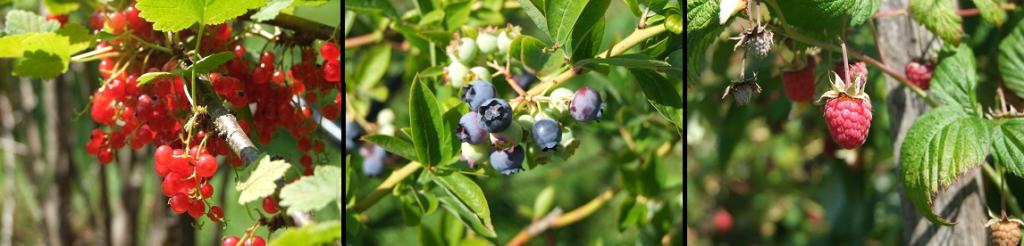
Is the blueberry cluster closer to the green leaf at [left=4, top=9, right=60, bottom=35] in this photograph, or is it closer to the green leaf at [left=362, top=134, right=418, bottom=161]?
the green leaf at [left=362, top=134, right=418, bottom=161]

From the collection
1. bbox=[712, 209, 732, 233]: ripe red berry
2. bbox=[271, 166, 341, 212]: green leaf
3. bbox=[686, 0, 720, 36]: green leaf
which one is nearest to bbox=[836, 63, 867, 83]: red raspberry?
bbox=[686, 0, 720, 36]: green leaf

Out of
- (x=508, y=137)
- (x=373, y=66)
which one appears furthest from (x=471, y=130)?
(x=373, y=66)

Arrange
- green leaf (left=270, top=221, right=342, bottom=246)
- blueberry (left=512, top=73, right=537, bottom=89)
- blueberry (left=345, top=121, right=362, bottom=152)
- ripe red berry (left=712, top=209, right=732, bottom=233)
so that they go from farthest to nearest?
ripe red berry (left=712, top=209, right=732, bottom=233)
blueberry (left=345, top=121, right=362, bottom=152)
blueberry (left=512, top=73, right=537, bottom=89)
green leaf (left=270, top=221, right=342, bottom=246)

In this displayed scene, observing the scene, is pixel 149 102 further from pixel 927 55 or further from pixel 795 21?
pixel 927 55

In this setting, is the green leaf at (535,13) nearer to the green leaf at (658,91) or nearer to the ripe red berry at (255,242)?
the green leaf at (658,91)

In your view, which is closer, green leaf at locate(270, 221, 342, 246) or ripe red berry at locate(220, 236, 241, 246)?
green leaf at locate(270, 221, 342, 246)

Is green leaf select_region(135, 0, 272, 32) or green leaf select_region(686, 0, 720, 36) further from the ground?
green leaf select_region(686, 0, 720, 36)

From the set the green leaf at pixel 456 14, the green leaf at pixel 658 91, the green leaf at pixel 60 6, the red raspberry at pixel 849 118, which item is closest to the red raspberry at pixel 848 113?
the red raspberry at pixel 849 118
